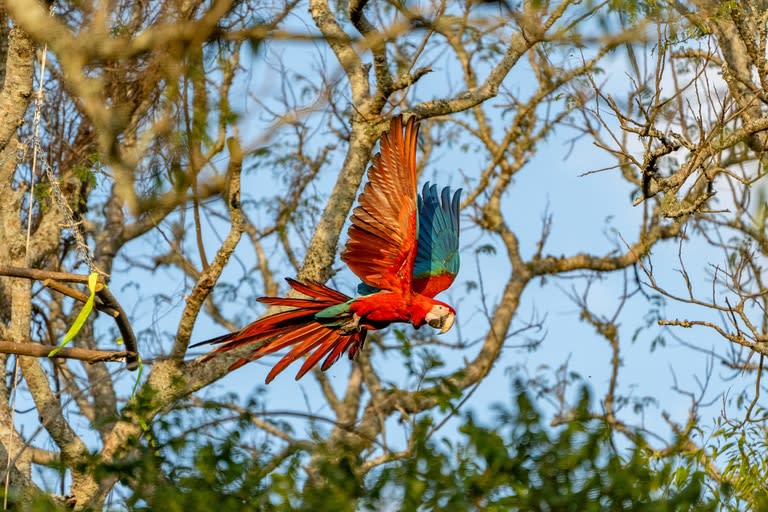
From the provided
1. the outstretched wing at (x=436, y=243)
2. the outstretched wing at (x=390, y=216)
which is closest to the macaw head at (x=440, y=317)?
the outstretched wing at (x=390, y=216)

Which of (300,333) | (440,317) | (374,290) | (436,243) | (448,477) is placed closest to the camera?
(448,477)

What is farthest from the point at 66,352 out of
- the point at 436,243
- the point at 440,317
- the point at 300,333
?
the point at 436,243

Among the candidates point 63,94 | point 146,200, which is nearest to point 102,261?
point 63,94

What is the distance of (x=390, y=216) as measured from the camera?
4727mm

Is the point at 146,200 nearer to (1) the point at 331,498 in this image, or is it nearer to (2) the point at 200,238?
(2) the point at 200,238

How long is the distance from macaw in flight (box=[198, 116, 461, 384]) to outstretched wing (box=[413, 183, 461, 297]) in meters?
0.18

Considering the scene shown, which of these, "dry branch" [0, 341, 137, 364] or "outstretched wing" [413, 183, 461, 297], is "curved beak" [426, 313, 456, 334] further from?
"dry branch" [0, 341, 137, 364]

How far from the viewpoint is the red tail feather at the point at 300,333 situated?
14.8 ft

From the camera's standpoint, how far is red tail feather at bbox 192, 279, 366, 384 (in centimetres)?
451

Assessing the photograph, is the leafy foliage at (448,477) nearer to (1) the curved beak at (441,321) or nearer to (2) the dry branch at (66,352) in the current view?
(2) the dry branch at (66,352)

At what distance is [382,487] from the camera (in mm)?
2564

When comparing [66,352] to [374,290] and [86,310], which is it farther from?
[374,290]

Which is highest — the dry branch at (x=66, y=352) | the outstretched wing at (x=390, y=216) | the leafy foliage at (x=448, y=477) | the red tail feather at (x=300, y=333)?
the outstretched wing at (x=390, y=216)

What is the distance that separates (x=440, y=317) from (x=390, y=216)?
49 cm
